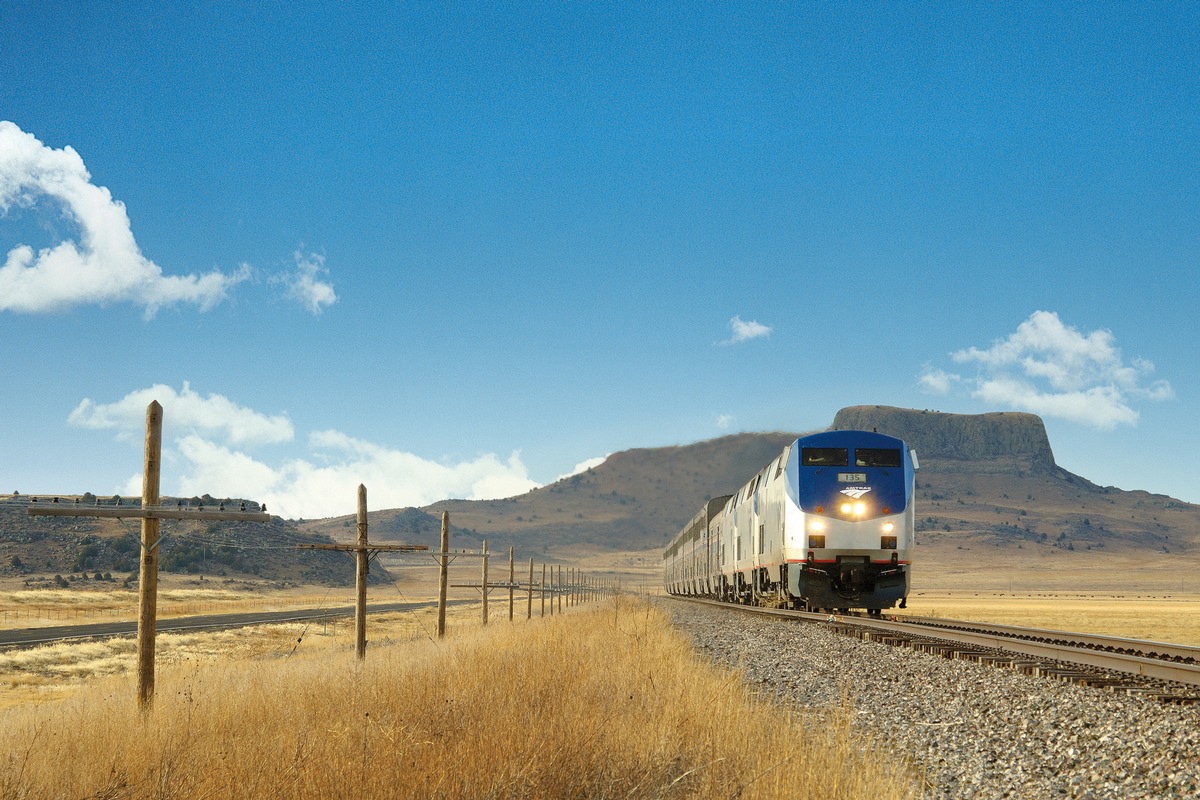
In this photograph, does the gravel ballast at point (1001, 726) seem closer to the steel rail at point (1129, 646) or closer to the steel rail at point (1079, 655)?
the steel rail at point (1079, 655)

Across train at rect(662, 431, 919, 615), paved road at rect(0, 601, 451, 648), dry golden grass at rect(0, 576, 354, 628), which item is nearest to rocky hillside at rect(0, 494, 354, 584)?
dry golden grass at rect(0, 576, 354, 628)

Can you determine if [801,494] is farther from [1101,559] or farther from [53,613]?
[1101,559]

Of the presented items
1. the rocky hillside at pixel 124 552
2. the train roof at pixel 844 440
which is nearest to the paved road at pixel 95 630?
the train roof at pixel 844 440

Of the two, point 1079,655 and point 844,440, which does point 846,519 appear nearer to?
point 844,440

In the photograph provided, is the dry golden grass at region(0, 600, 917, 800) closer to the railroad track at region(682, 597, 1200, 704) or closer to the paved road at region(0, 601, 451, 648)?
the railroad track at region(682, 597, 1200, 704)

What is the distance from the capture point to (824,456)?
25.7m

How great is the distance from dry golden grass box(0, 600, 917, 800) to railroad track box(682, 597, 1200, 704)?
393 centimetres

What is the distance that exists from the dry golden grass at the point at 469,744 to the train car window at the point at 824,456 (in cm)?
1265

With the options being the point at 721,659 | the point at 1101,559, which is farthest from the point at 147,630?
Result: the point at 1101,559

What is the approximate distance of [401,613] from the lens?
2894 inches

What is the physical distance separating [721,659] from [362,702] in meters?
7.29

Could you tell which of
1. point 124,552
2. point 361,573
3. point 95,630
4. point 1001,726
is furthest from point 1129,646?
point 124,552

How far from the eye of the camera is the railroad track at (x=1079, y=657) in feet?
38.2

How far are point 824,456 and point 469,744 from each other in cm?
1943
